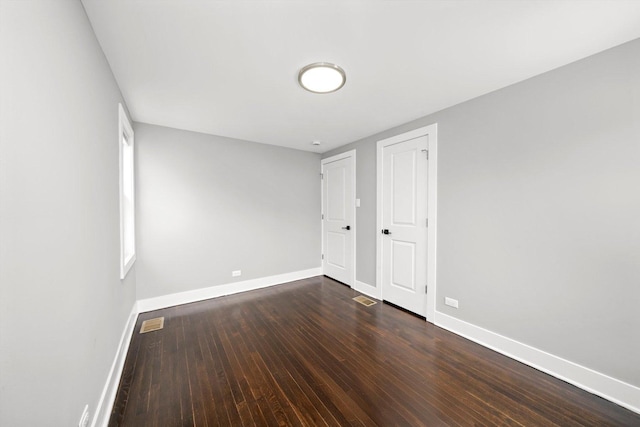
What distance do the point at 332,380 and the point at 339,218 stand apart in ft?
8.74

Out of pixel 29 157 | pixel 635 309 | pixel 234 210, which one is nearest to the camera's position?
pixel 29 157

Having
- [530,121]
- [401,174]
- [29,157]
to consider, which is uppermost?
[530,121]

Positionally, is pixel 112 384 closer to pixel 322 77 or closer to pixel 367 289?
pixel 322 77

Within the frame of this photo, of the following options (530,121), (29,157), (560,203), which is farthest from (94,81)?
(560,203)

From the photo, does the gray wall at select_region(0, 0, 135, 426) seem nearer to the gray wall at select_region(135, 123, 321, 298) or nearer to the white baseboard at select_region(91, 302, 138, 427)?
the white baseboard at select_region(91, 302, 138, 427)

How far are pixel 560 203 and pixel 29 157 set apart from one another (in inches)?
123

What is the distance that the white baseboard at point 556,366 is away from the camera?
1.56m

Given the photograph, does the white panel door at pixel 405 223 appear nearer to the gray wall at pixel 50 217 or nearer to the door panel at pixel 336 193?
the door panel at pixel 336 193

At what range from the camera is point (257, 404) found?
1583 millimetres

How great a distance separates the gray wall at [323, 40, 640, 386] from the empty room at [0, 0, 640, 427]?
0.04 ft

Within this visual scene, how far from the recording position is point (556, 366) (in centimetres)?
185

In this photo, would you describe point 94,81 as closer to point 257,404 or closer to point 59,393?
point 59,393

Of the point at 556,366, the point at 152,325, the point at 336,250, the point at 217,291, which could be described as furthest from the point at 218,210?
the point at 556,366

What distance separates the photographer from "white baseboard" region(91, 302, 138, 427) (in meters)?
1.38
